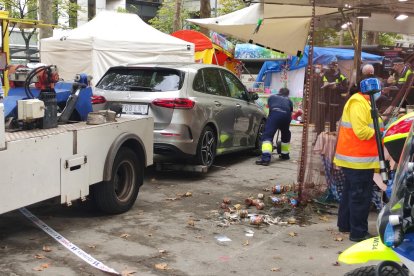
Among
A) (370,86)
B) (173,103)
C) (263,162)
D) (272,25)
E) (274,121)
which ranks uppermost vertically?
(272,25)

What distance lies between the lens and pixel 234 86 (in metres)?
9.92

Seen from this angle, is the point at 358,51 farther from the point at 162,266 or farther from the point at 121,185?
the point at 162,266

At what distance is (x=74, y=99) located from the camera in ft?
19.3

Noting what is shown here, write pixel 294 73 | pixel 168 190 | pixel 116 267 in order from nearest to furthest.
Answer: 1. pixel 116 267
2. pixel 168 190
3. pixel 294 73

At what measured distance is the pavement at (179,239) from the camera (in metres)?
4.68

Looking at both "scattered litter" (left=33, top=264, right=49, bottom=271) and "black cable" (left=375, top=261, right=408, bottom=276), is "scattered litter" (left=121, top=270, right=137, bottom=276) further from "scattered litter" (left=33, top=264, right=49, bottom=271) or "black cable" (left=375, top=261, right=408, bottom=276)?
"black cable" (left=375, top=261, right=408, bottom=276)

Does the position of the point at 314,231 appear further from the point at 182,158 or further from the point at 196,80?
the point at 196,80

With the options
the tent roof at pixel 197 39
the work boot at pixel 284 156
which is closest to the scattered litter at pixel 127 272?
the work boot at pixel 284 156

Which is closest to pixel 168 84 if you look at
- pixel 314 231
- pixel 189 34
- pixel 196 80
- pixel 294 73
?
pixel 196 80

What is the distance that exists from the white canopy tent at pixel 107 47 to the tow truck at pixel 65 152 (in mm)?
6798

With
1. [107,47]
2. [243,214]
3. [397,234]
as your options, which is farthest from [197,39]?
[397,234]

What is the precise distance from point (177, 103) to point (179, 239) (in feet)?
9.25

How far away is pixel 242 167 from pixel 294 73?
11.8 m

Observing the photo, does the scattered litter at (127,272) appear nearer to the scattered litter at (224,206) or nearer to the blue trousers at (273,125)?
the scattered litter at (224,206)
